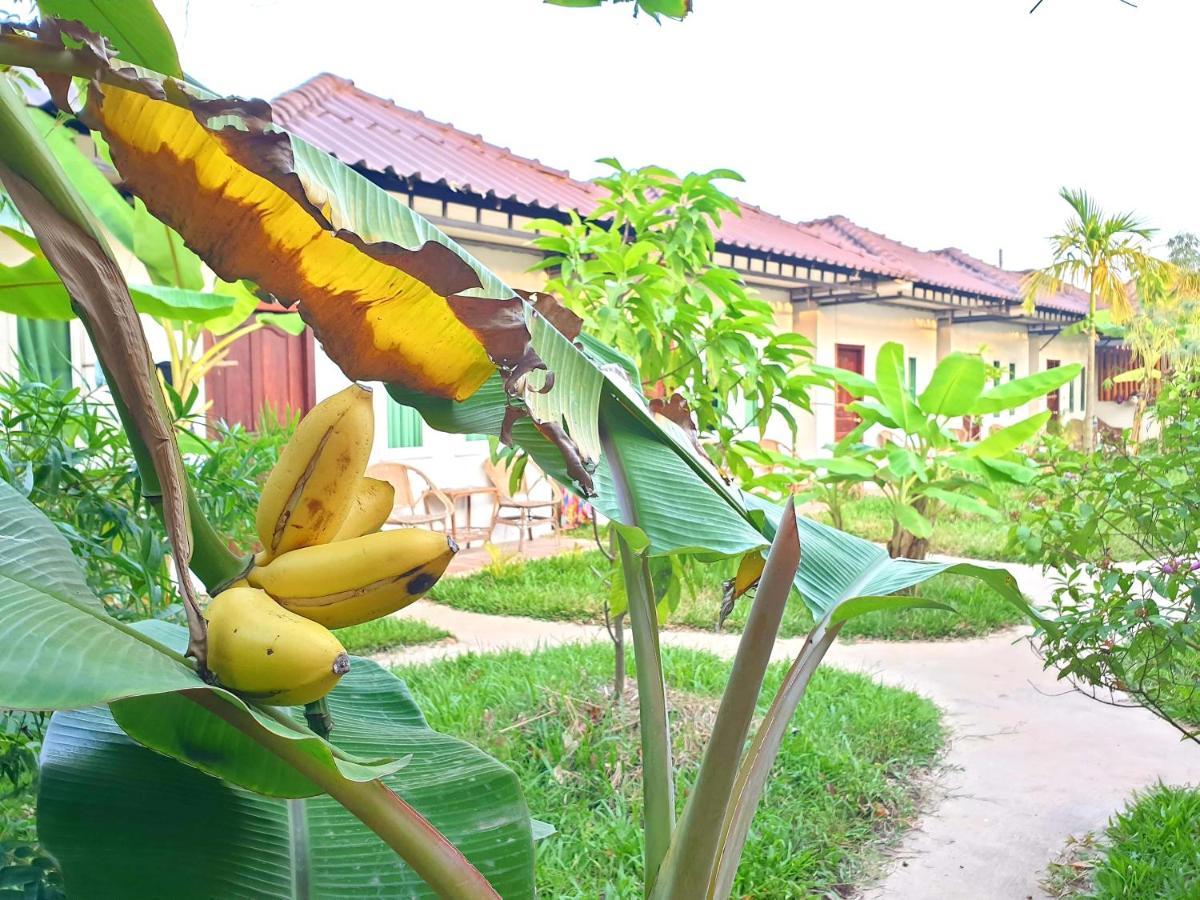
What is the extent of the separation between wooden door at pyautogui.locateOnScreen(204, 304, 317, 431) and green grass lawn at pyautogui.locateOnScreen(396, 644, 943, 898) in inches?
111

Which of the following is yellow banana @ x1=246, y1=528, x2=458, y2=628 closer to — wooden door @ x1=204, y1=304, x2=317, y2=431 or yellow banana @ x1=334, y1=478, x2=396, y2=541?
yellow banana @ x1=334, y1=478, x2=396, y2=541

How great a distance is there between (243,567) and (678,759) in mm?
2639

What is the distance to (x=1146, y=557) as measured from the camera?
2.72 m

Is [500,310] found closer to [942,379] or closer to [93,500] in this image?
[93,500]

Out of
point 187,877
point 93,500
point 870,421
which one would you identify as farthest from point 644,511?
point 870,421

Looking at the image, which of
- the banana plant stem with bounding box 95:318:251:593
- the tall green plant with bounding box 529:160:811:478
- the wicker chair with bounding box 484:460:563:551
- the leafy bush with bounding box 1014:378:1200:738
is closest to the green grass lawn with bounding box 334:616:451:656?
Answer: the wicker chair with bounding box 484:460:563:551

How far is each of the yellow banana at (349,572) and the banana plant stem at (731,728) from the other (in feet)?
1.53

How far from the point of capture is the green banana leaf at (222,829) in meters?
0.74

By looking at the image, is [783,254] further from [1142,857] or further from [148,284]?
[148,284]

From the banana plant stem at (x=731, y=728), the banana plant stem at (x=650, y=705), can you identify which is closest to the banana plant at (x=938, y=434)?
the banana plant stem at (x=650, y=705)

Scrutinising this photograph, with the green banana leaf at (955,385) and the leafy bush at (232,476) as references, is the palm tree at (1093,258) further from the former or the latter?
the leafy bush at (232,476)

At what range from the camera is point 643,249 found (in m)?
2.90

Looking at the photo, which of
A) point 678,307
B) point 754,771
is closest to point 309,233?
point 754,771

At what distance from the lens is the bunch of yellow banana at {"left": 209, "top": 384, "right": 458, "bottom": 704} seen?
0.53 meters
